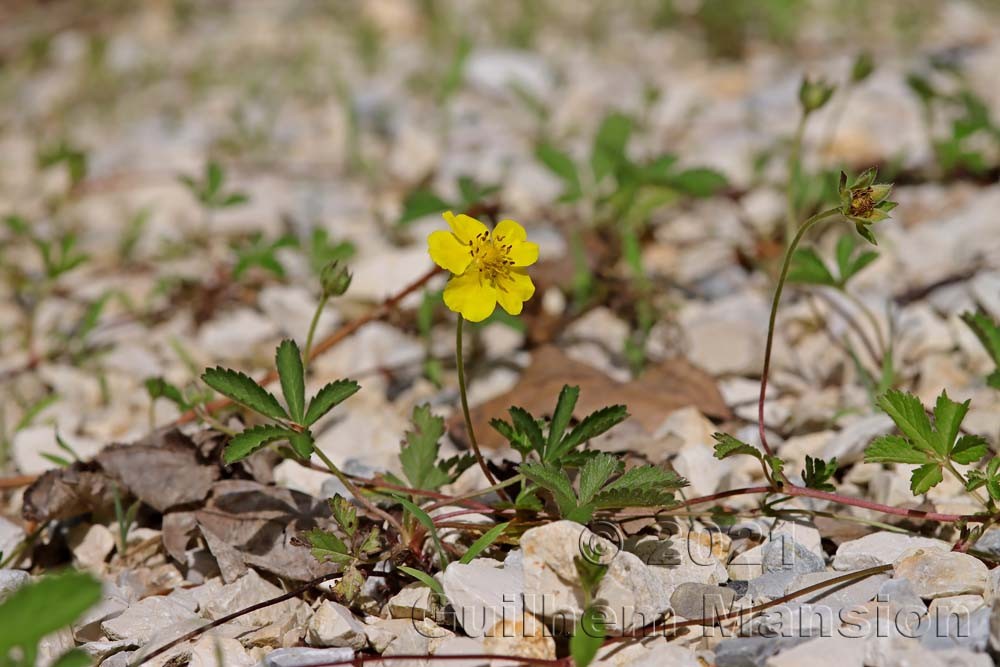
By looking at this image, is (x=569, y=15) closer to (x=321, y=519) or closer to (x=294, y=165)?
(x=294, y=165)

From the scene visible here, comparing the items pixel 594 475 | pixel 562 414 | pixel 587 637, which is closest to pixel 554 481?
pixel 594 475

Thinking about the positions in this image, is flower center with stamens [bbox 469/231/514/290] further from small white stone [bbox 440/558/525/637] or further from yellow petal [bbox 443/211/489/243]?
small white stone [bbox 440/558/525/637]

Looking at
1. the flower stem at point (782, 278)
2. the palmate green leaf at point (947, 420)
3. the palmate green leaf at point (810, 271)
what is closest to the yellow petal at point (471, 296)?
the flower stem at point (782, 278)

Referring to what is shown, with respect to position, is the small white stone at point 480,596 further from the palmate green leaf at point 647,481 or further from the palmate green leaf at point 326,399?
the palmate green leaf at point 326,399

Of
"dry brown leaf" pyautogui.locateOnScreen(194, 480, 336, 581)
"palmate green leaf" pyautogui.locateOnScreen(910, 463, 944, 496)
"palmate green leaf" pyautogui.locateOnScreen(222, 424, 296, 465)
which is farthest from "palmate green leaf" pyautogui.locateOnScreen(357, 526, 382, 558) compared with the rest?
"palmate green leaf" pyautogui.locateOnScreen(910, 463, 944, 496)

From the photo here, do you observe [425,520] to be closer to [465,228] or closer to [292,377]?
[292,377]

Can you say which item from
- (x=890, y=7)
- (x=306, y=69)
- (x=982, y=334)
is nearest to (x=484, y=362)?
(x=982, y=334)
